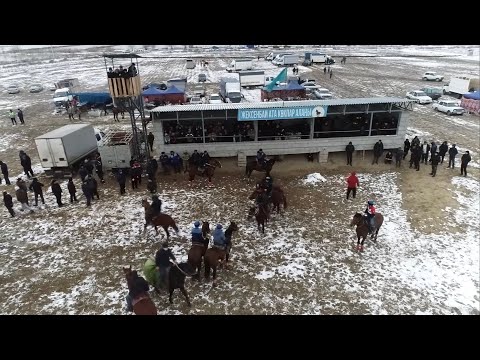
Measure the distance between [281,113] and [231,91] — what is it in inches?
672

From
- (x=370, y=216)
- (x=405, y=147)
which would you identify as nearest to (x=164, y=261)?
(x=370, y=216)

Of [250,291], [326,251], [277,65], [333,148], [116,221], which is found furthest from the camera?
[277,65]

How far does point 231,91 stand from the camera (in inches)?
1321

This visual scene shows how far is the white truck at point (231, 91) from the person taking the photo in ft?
107

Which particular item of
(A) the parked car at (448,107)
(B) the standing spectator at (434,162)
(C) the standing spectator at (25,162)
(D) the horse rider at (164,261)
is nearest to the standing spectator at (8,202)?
(C) the standing spectator at (25,162)

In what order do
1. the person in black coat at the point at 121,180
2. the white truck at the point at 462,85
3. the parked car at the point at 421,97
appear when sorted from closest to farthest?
the person in black coat at the point at 121,180
the parked car at the point at 421,97
the white truck at the point at 462,85

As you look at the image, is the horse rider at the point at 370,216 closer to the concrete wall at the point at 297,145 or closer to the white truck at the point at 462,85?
the concrete wall at the point at 297,145

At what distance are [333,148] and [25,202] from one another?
48.2 feet

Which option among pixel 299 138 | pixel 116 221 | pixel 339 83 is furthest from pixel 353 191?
pixel 339 83

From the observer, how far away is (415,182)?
16.2 m

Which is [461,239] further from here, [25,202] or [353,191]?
A: [25,202]

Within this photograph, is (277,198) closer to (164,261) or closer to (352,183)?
(352,183)

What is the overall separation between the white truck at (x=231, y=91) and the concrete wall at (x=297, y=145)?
49.4 feet

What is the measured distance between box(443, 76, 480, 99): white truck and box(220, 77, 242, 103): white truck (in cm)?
2108
